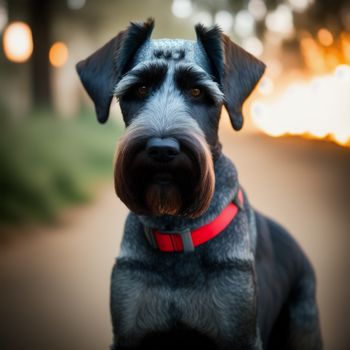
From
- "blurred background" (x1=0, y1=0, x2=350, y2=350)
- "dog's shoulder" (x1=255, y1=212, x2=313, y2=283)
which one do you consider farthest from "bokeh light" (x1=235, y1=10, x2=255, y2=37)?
"dog's shoulder" (x1=255, y1=212, x2=313, y2=283)

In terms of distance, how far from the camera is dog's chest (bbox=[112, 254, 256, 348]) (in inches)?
107

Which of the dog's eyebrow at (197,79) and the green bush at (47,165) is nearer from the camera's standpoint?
the dog's eyebrow at (197,79)

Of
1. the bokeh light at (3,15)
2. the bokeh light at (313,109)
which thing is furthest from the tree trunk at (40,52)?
the bokeh light at (313,109)

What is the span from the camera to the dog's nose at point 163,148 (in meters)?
2.45

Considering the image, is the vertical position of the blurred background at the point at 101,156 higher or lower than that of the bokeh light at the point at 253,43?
lower

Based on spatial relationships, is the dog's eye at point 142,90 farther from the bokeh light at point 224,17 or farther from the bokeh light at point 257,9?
the bokeh light at point 257,9

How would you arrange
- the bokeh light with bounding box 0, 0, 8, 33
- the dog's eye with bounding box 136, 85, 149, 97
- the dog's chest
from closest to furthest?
the dog's chest
the dog's eye with bounding box 136, 85, 149, 97
the bokeh light with bounding box 0, 0, 8, 33

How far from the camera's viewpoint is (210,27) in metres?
2.95

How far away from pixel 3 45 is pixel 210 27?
9.33m

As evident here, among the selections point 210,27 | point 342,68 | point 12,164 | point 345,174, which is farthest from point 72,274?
point 342,68

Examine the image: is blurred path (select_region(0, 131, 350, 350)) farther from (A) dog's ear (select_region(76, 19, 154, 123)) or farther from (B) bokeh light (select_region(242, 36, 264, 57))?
(B) bokeh light (select_region(242, 36, 264, 57))

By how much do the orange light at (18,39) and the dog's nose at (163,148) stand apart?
8628 mm

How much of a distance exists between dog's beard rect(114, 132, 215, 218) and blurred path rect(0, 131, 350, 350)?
8.12 ft

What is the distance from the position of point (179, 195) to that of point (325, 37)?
9.84m
